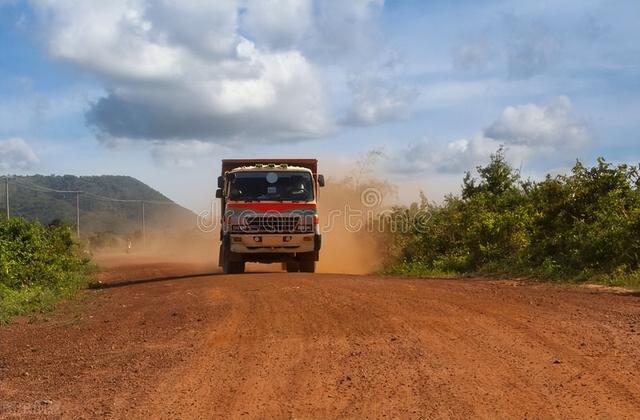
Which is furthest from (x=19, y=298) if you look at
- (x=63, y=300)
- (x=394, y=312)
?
(x=394, y=312)

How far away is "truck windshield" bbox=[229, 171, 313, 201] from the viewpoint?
18.1m

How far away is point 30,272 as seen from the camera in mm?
16578

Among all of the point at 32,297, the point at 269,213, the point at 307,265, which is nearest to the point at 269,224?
the point at 269,213

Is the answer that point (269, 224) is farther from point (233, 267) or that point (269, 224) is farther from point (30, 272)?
point (30, 272)

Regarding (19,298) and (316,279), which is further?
(316,279)

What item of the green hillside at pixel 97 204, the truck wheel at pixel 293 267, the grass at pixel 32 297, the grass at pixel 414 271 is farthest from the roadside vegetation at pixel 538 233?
the green hillside at pixel 97 204

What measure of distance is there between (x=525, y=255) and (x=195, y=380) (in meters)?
14.2

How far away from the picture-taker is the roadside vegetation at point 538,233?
16516mm

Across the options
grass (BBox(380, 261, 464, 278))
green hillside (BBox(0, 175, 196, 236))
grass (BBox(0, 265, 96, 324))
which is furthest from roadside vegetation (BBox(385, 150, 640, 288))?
green hillside (BBox(0, 175, 196, 236))

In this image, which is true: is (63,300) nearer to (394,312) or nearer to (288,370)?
(394,312)

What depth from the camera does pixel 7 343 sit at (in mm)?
9617

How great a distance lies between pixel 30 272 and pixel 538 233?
1361 centimetres

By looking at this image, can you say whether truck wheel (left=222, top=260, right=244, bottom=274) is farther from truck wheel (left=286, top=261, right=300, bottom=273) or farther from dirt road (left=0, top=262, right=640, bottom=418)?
dirt road (left=0, top=262, right=640, bottom=418)

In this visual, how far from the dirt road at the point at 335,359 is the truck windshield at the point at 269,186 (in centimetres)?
616
